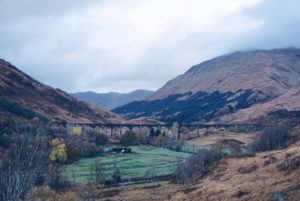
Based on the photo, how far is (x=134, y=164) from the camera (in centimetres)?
12938

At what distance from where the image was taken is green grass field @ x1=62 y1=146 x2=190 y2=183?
111881 mm

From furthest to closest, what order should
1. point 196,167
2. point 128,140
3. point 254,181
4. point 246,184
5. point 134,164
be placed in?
point 128,140, point 134,164, point 196,167, point 254,181, point 246,184

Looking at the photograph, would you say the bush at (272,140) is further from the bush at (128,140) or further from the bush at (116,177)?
the bush at (128,140)

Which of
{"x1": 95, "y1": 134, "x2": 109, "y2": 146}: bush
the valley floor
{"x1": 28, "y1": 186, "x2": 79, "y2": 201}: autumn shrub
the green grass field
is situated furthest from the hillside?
{"x1": 95, "y1": 134, "x2": 109, "y2": 146}: bush

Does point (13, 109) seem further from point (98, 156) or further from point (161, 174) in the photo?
point (161, 174)

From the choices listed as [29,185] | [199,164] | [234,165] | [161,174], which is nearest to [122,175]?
[161,174]

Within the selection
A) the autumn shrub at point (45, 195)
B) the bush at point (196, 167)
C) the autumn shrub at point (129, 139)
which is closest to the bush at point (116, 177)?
the bush at point (196, 167)

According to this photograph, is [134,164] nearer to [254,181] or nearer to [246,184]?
[246,184]

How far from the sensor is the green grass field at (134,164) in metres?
112

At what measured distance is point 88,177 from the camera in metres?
106

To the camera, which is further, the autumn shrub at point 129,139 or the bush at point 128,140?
the autumn shrub at point 129,139

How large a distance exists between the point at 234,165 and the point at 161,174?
21.0m

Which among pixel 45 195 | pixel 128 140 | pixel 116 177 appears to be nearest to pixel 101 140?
pixel 128 140

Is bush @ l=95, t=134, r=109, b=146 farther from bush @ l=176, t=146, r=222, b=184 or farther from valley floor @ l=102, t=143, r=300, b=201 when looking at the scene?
valley floor @ l=102, t=143, r=300, b=201
